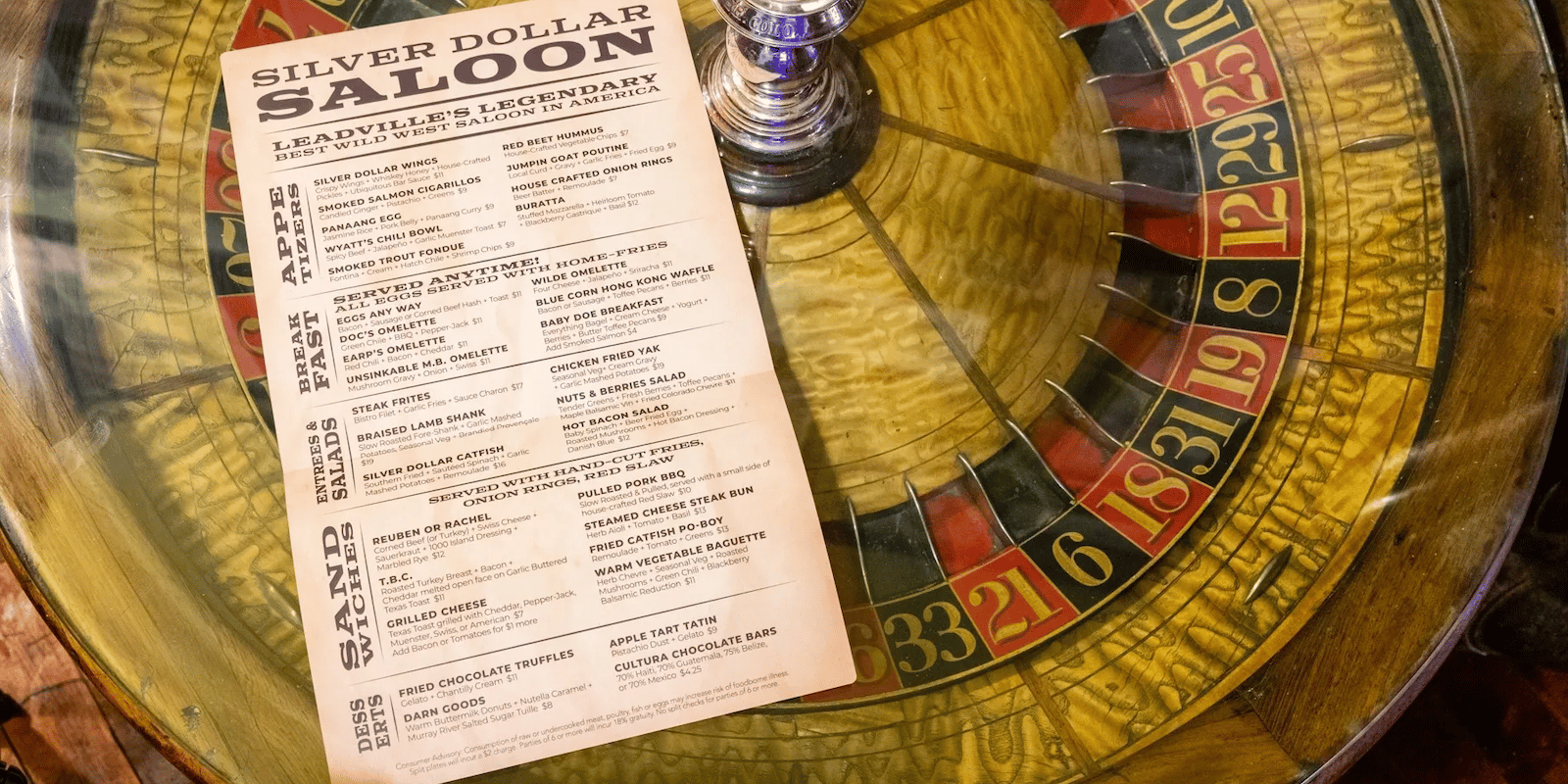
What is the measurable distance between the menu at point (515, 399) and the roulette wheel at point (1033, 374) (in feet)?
0.11

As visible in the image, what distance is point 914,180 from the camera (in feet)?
3.29

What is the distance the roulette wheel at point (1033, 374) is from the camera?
85 cm

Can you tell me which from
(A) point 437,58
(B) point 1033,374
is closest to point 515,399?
(A) point 437,58

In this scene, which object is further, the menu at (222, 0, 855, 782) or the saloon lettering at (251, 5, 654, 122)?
the saloon lettering at (251, 5, 654, 122)

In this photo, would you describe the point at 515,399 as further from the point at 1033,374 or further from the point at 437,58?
the point at 1033,374

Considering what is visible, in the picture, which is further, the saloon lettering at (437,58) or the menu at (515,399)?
the saloon lettering at (437,58)

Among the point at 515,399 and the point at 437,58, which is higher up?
the point at 437,58

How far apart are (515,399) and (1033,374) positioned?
1.57 ft

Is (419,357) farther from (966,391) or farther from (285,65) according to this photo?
(966,391)

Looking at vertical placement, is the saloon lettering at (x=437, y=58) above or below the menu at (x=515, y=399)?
above

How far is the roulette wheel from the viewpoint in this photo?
0.85 metres

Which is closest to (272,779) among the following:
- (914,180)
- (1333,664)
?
(914,180)

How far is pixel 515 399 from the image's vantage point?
0.90 meters

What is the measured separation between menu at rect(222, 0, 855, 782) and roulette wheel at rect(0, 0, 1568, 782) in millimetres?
33
